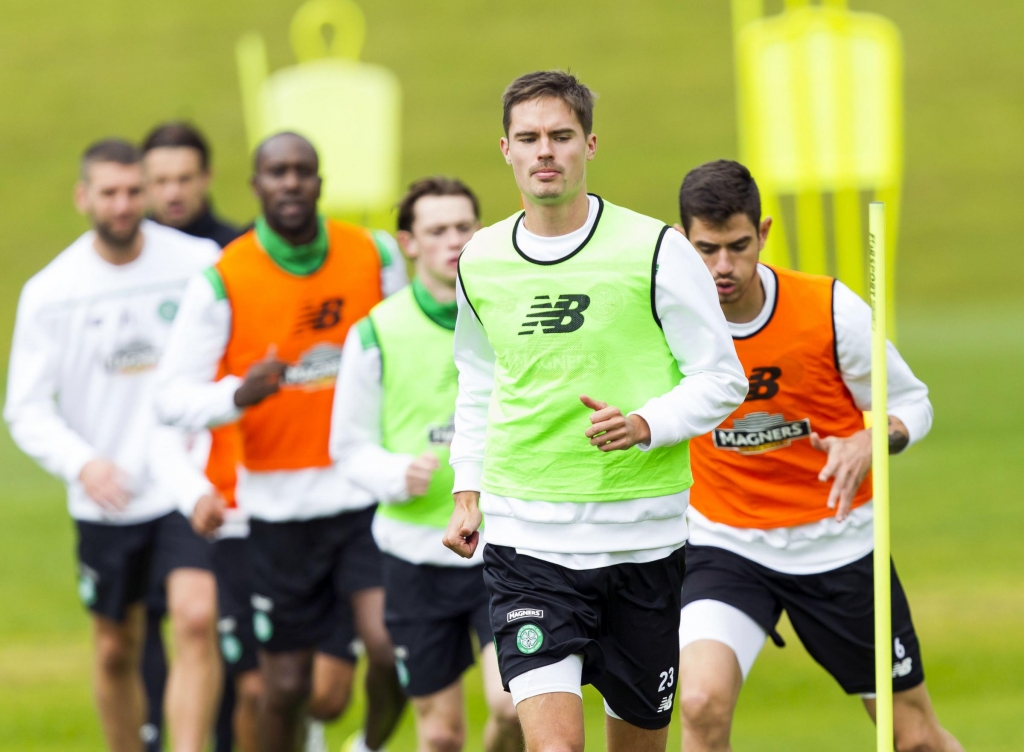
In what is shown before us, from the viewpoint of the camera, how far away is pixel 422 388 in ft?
20.7

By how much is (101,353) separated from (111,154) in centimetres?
97

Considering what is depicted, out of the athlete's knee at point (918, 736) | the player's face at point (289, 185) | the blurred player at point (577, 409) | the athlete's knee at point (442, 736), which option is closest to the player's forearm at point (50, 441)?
the player's face at point (289, 185)

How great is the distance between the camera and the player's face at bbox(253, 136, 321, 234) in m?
7.03

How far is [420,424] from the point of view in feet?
20.7

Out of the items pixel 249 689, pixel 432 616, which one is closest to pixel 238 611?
pixel 249 689

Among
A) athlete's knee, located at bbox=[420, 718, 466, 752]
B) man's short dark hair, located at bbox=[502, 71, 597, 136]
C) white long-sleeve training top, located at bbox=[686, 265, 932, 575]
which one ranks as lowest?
athlete's knee, located at bbox=[420, 718, 466, 752]

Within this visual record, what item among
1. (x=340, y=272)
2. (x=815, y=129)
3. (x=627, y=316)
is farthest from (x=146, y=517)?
(x=815, y=129)

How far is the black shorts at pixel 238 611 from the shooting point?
7605 mm

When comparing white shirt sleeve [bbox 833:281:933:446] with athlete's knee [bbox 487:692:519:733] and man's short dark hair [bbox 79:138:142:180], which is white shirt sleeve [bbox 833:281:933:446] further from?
man's short dark hair [bbox 79:138:142:180]

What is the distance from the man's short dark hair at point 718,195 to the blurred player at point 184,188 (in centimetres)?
407

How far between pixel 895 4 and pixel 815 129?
26.1 m

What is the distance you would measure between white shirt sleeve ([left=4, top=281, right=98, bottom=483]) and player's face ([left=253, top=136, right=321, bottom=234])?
1.35m

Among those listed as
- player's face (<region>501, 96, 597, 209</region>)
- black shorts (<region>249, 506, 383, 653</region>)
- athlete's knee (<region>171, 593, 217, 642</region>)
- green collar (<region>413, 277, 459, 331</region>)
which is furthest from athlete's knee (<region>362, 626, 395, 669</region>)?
player's face (<region>501, 96, 597, 209</region>)

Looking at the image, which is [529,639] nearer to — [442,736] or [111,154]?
[442,736]
